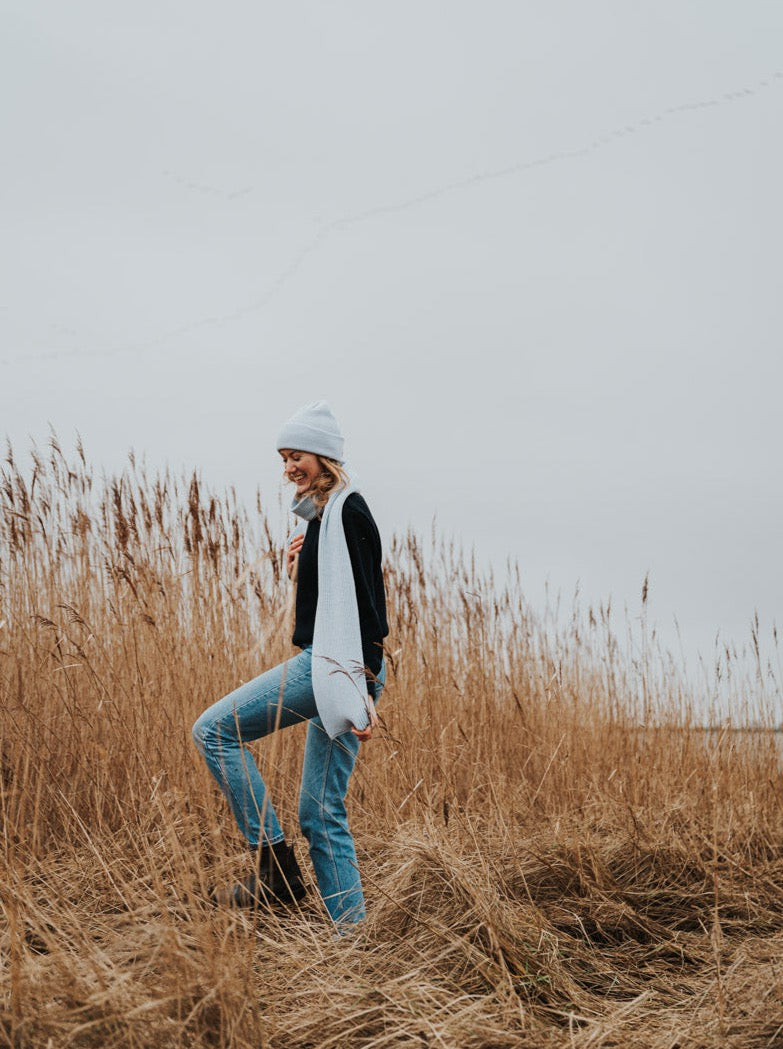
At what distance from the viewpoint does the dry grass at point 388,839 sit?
2018 millimetres

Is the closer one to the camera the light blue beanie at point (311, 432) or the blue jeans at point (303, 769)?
the blue jeans at point (303, 769)

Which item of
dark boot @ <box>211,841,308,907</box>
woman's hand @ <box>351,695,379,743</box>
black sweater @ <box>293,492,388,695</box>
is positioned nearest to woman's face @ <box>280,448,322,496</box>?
black sweater @ <box>293,492,388,695</box>

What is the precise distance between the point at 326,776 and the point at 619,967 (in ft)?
3.48

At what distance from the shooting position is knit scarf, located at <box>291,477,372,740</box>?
2439 mm

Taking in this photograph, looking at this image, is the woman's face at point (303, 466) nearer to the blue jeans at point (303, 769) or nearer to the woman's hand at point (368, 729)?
the blue jeans at point (303, 769)

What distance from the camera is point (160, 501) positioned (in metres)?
4.58

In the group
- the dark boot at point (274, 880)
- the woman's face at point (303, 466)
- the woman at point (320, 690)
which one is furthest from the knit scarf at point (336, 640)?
the dark boot at point (274, 880)

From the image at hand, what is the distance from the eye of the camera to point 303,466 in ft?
8.80

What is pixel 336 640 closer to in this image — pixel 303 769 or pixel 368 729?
pixel 368 729

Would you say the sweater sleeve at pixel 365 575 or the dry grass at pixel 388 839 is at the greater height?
the sweater sleeve at pixel 365 575

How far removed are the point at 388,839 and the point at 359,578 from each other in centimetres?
150

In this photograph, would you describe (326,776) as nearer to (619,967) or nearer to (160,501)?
(619,967)

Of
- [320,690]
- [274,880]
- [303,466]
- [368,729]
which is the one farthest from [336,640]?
[274,880]

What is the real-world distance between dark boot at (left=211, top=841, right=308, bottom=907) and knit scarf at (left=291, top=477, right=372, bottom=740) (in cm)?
42
